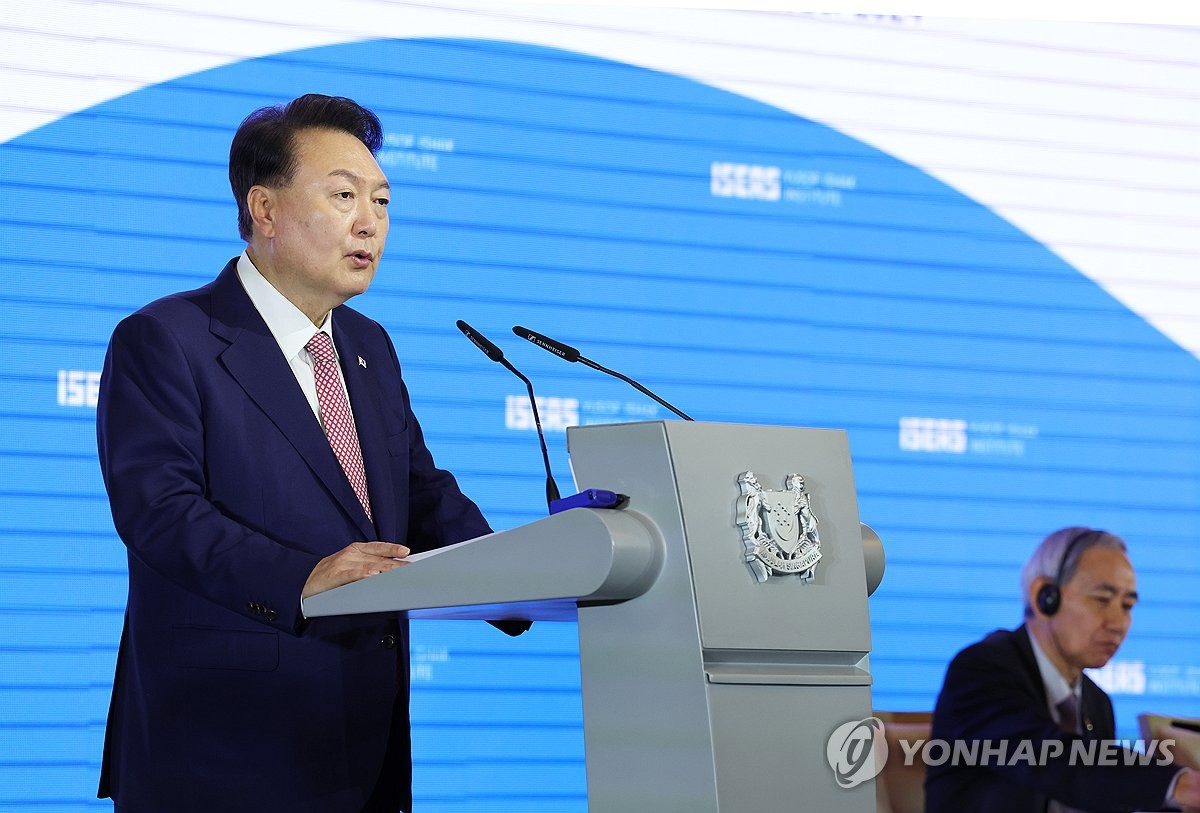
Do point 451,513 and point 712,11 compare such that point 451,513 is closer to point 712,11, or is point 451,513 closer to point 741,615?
point 741,615

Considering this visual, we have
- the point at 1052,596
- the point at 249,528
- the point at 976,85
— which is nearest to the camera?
the point at 249,528

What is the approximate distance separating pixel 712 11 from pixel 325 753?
9.12 feet

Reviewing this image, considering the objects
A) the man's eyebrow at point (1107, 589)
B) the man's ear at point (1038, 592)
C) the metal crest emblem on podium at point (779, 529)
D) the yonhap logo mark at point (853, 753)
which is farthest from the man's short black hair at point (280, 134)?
the man's eyebrow at point (1107, 589)

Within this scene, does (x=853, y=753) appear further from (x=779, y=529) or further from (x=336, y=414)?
(x=336, y=414)

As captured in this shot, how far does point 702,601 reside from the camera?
47.9 inches

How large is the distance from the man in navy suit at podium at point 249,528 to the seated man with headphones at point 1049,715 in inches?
65.6

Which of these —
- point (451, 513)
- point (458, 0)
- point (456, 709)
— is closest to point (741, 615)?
point (451, 513)

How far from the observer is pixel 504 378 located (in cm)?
369

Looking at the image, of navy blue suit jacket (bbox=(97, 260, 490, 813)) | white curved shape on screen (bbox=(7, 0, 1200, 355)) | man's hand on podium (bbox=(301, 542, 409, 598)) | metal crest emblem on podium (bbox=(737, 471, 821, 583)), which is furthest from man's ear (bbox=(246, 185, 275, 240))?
white curved shape on screen (bbox=(7, 0, 1200, 355))

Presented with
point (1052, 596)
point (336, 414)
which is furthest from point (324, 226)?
point (1052, 596)

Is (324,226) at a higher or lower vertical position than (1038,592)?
higher

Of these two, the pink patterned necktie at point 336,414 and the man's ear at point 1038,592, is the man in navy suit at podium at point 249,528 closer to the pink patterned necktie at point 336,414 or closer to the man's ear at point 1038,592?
the pink patterned necktie at point 336,414

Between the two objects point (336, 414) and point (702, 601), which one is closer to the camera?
point (702, 601)

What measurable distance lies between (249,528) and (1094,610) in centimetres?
243
